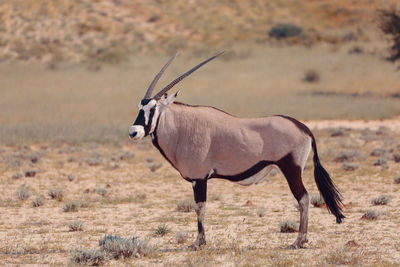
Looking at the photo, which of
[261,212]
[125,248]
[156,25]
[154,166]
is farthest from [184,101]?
[156,25]

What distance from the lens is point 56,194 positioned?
1348cm

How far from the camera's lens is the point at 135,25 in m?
63.2

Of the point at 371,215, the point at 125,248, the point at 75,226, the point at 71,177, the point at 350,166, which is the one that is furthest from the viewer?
the point at 350,166

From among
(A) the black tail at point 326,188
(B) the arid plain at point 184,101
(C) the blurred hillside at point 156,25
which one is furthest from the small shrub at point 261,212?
(C) the blurred hillside at point 156,25

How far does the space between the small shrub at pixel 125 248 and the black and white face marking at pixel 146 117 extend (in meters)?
1.34

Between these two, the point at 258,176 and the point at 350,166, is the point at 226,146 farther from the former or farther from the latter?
the point at 350,166

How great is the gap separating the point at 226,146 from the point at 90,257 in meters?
2.17

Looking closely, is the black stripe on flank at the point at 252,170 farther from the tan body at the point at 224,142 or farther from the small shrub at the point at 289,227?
the small shrub at the point at 289,227

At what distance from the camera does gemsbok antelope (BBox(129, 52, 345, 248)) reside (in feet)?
26.8

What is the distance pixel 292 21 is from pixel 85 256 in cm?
6289

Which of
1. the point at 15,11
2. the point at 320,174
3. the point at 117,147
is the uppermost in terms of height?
the point at 15,11

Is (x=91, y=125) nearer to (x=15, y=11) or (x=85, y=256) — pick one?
(x=85, y=256)

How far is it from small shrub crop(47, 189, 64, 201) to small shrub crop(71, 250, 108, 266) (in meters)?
5.87

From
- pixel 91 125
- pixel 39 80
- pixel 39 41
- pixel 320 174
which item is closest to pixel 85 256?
pixel 320 174
